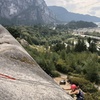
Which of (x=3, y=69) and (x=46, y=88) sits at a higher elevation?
(x=3, y=69)

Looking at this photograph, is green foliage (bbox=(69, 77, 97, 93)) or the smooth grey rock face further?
green foliage (bbox=(69, 77, 97, 93))

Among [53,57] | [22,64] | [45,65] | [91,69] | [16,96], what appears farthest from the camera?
[53,57]

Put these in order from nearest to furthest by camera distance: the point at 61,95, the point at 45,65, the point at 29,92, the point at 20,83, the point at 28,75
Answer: the point at 29,92 < the point at 20,83 < the point at 61,95 < the point at 28,75 < the point at 45,65

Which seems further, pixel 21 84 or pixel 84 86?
pixel 84 86

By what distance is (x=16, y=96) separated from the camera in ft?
31.0

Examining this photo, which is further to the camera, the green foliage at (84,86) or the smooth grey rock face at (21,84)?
the green foliage at (84,86)

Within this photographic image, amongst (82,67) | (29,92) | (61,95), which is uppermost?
(29,92)

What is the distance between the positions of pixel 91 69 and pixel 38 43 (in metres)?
97.8

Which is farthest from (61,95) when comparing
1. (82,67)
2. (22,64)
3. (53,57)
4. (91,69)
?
(53,57)

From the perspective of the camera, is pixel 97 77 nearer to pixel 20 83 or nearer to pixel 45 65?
pixel 45 65

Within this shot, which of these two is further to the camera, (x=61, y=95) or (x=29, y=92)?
(x=61, y=95)

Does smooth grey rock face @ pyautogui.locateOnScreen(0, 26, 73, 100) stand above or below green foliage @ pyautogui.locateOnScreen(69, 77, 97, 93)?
above

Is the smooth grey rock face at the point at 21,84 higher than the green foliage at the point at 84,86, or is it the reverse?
the smooth grey rock face at the point at 21,84

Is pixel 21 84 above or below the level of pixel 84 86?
above
